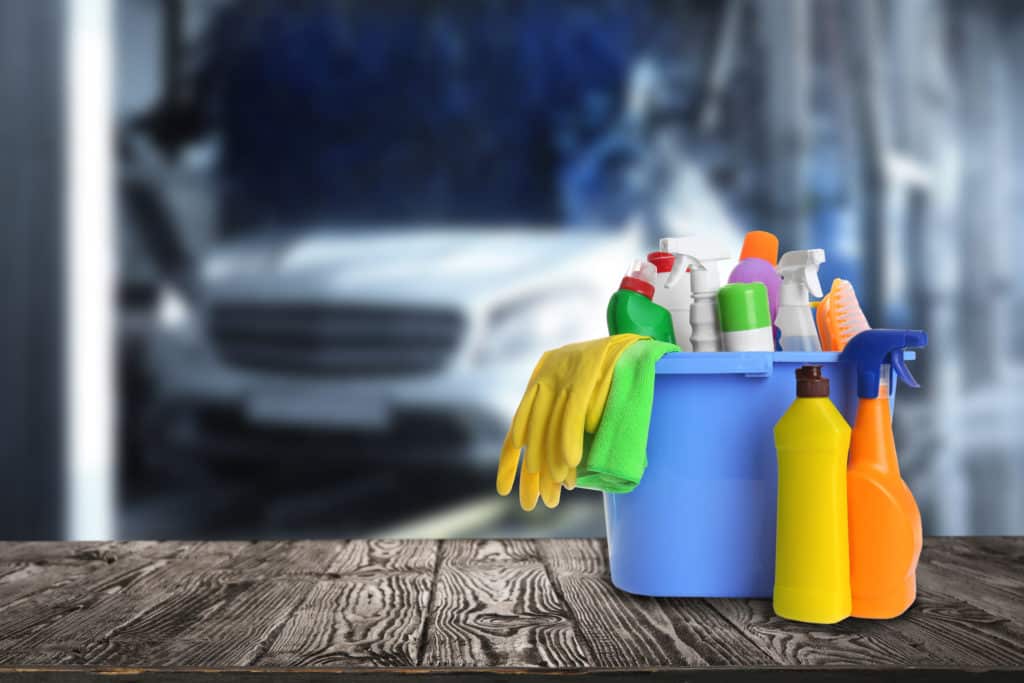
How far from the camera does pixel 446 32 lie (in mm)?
2006

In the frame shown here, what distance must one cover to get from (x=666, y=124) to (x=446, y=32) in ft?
1.91

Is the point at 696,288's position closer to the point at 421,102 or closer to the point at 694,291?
the point at 694,291

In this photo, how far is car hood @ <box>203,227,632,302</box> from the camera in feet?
6.41

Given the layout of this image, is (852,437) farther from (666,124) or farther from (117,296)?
(117,296)

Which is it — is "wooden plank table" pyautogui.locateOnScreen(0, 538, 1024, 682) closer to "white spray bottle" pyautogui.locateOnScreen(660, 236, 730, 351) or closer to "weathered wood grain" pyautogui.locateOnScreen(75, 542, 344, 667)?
"weathered wood grain" pyautogui.locateOnScreen(75, 542, 344, 667)

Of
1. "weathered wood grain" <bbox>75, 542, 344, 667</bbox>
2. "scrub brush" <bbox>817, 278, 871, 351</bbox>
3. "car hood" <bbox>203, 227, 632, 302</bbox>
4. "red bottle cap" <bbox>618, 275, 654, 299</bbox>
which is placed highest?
"car hood" <bbox>203, 227, 632, 302</bbox>

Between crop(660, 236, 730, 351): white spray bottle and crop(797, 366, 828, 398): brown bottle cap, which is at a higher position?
crop(660, 236, 730, 351): white spray bottle

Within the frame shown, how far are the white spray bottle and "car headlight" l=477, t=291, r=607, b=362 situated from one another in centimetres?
111

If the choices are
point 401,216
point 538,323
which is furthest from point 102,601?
point 401,216

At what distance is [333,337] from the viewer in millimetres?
1982

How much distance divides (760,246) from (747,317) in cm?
15

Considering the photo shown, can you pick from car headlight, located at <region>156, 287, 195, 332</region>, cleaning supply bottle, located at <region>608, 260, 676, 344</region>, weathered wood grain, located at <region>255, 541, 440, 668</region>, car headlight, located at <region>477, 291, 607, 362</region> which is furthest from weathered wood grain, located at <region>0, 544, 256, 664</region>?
car headlight, located at <region>156, 287, 195, 332</region>

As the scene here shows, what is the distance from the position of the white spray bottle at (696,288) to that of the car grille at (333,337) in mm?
1195

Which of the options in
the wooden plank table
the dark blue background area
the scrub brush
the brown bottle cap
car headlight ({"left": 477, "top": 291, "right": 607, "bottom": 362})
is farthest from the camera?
the dark blue background area
